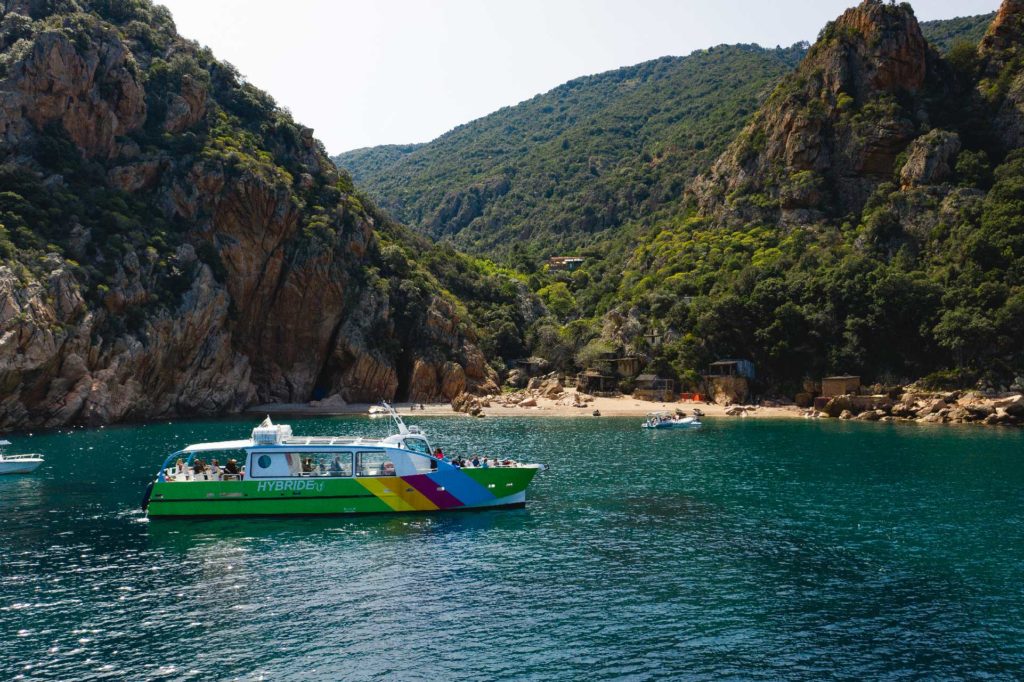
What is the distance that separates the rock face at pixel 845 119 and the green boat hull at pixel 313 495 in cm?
10770

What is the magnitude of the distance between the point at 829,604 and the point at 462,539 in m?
16.1

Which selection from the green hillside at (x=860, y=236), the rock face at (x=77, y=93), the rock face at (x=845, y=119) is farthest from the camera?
the rock face at (x=845, y=119)

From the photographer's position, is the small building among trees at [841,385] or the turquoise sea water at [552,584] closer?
the turquoise sea water at [552,584]

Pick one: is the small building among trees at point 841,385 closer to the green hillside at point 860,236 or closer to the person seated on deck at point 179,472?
the green hillside at point 860,236

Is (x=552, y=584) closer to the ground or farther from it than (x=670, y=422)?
closer to the ground

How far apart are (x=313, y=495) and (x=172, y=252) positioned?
69.4m

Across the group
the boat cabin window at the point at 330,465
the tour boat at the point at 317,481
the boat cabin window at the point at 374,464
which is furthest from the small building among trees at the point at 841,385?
the boat cabin window at the point at 330,465

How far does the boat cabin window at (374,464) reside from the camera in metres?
39.8

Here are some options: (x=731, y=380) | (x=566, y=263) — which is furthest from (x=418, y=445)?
(x=566, y=263)

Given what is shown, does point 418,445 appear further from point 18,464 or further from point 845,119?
point 845,119

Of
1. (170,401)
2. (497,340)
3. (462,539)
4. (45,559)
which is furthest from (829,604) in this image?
(497,340)

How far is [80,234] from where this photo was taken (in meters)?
86.8

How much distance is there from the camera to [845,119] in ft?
422

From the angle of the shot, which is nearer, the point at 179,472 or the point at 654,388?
the point at 179,472
